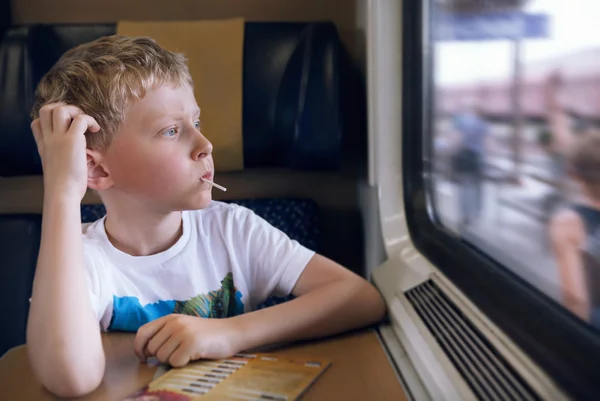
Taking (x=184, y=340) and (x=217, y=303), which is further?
(x=217, y=303)

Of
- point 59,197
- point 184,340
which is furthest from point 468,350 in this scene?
point 59,197

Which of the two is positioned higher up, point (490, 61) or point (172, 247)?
point (490, 61)

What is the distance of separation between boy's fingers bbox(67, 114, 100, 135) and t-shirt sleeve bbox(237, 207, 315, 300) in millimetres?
359

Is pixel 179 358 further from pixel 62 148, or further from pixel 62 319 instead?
pixel 62 148

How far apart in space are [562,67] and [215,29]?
3.24ft

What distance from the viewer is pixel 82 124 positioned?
93cm

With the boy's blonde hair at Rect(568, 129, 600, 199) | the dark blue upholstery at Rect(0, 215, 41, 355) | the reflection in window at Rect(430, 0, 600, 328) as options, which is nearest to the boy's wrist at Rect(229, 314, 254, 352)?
the reflection in window at Rect(430, 0, 600, 328)

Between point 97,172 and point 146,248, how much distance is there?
179mm

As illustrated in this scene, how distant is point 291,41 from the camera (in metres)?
1.57

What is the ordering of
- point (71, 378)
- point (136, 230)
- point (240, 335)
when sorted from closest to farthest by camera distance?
point (71, 378) < point (240, 335) < point (136, 230)

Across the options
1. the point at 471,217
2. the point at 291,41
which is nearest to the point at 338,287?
the point at 471,217

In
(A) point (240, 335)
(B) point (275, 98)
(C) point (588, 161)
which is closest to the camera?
(C) point (588, 161)

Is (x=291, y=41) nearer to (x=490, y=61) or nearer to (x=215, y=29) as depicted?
(x=215, y=29)

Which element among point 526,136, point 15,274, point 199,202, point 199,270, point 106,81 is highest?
point 106,81
